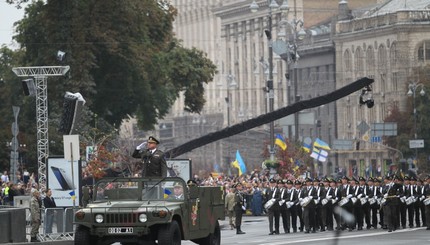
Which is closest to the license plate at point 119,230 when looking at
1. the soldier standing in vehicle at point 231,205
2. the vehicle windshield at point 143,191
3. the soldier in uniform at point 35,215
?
the vehicle windshield at point 143,191

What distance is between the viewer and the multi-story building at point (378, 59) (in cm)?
13188

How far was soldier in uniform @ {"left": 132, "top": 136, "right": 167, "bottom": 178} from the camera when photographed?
33.5 m

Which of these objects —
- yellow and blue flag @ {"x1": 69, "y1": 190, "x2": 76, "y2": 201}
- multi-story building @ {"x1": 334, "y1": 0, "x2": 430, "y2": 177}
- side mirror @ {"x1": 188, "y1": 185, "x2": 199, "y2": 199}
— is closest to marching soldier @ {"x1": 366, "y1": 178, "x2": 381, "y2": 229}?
yellow and blue flag @ {"x1": 69, "y1": 190, "x2": 76, "y2": 201}

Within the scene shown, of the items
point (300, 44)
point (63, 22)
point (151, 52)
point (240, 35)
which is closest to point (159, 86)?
point (151, 52)

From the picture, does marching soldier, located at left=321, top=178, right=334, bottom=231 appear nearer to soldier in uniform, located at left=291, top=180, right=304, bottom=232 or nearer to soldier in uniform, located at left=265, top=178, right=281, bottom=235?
soldier in uniform, located at left=291, top=180, right=304, bottom=232

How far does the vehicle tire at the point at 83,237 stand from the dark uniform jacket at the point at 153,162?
1888 millimetres

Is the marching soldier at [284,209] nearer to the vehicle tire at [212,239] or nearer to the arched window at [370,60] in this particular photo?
the vehicle tire at [212,239]

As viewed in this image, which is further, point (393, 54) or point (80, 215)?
point (393, 54)

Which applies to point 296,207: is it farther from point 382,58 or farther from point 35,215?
point 382,58

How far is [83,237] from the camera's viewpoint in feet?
105

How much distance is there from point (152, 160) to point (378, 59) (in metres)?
105

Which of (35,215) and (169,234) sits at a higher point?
(35,215)

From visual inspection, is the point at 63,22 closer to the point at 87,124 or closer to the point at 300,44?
the point at 87,124

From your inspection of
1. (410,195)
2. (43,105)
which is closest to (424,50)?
(43,105)
